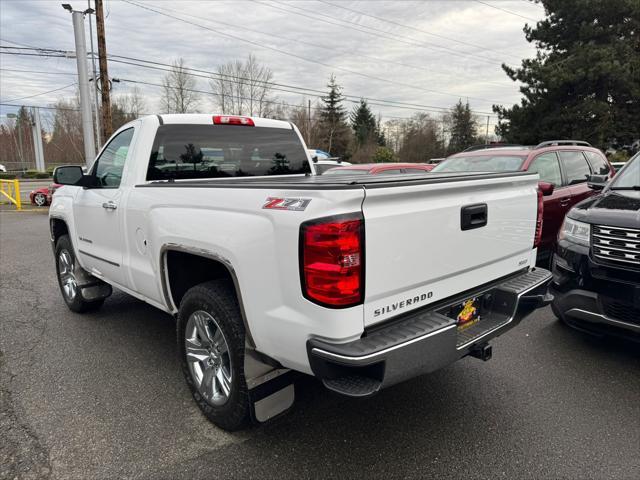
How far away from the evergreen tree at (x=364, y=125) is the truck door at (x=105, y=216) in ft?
190

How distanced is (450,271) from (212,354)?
1.59 m

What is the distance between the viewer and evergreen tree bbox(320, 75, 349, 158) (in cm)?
5491

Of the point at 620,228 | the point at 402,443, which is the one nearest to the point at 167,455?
the point at 402,443

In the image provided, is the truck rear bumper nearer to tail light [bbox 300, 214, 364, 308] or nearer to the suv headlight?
tail light [bbox 300, 214, 364, 308]

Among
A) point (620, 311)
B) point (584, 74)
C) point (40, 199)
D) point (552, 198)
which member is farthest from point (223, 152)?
point (584, 74)

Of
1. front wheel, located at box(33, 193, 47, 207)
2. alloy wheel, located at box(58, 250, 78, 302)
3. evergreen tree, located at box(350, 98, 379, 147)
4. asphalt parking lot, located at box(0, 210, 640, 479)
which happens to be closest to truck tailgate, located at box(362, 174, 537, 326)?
asphalt parking lot, located at box(0, 210, 640, 479)

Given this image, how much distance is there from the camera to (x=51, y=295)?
5617mm

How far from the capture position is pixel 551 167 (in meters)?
6.55

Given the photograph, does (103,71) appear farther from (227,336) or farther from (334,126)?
(334,126)

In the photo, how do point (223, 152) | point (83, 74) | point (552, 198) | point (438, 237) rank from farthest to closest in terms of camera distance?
1. point (83, 74)
2. point (552, 198)
3. point (223, 152)
4. point (438, 237)

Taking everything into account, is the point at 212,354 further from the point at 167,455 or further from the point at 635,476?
the point at 635,476

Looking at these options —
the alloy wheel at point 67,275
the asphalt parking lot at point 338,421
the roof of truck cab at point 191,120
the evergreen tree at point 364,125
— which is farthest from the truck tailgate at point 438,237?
the evergreen tree at point 364,125

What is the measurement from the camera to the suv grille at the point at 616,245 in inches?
128

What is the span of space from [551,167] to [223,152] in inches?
206
